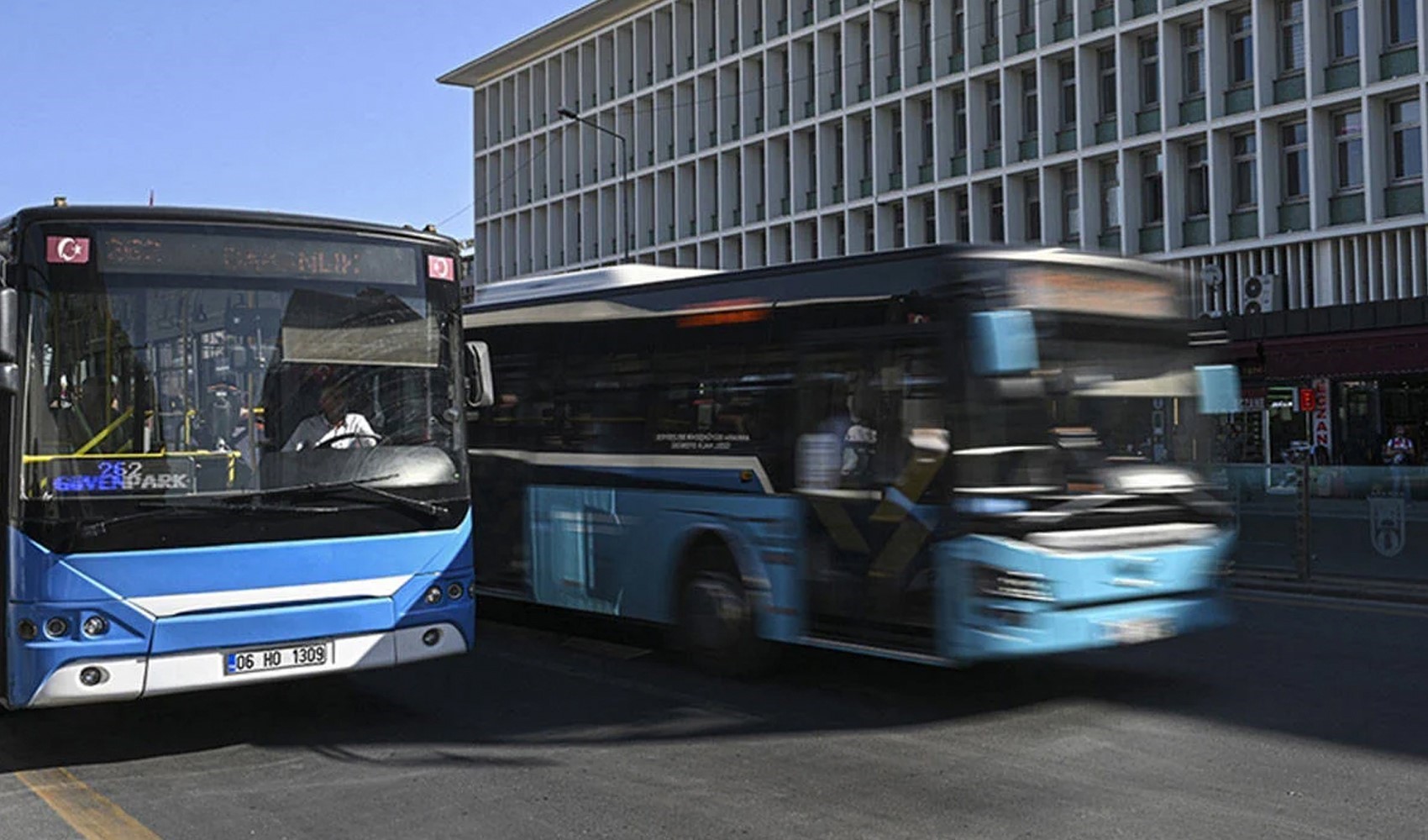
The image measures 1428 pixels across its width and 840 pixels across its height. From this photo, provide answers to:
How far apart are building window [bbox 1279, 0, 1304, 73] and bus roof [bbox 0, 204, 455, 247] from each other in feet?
113

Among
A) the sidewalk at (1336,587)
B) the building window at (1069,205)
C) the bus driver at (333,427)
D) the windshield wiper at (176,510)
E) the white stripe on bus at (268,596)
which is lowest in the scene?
the sidewalk at (1336,587)

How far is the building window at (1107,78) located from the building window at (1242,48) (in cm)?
378

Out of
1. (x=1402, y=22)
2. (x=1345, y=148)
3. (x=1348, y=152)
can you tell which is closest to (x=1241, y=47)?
(x=1345, y=148)

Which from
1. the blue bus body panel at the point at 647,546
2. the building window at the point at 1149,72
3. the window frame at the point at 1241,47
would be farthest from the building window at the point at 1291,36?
the blue bus body panel at the point at 647,546

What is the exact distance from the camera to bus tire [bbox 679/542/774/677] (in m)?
9.72

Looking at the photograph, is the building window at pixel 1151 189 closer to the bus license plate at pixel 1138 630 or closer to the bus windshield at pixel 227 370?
the bus license plate at pixel 1138 630

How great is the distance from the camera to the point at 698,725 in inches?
328

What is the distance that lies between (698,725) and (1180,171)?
35.9 m

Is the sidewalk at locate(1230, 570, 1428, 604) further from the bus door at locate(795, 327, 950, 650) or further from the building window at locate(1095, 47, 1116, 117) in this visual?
the building window at locate(1095, 47, 1116, 117)

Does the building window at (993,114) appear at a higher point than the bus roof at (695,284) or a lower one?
higher

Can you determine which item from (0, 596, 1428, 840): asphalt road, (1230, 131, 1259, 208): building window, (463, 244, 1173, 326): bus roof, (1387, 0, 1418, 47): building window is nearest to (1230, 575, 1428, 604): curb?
(0, 596, 1428, 840): asphalt road

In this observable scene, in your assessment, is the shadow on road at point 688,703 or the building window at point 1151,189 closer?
the shadow on road at point 688,703

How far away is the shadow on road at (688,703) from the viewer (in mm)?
8008

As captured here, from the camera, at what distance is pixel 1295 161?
38.6 m
